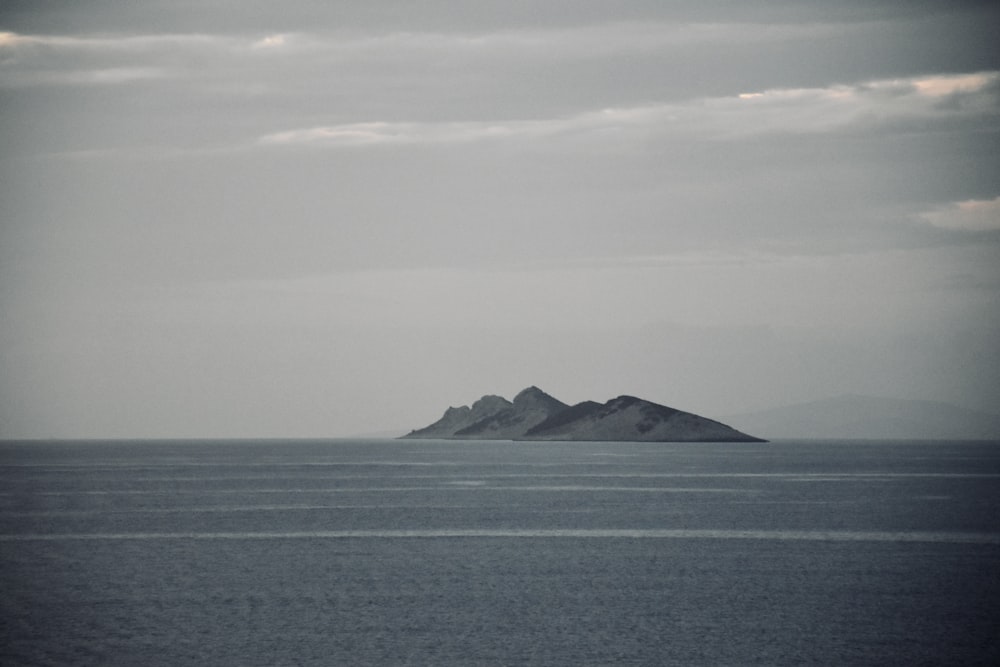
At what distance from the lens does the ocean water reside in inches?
1629

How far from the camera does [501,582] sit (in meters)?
57.1

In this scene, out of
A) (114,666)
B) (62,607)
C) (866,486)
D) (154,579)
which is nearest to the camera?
(114,666)

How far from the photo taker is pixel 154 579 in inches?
2301

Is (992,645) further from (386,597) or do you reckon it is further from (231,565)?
(231,565)

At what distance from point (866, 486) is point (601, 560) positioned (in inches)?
3492

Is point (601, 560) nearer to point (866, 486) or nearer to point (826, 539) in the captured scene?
point (826, 539)

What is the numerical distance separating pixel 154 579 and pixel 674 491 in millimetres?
86444

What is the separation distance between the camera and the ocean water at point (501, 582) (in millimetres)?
41375

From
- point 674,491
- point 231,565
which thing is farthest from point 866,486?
point 231,565

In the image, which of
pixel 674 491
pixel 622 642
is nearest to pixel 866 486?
pixel 674 491

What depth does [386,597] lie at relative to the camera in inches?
2062

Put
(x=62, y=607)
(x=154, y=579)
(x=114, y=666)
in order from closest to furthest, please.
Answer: (x=114, y=666)
(x=62, y=607)
(x=154, y=579)

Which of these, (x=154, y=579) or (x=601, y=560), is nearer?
(x=154, y=579)

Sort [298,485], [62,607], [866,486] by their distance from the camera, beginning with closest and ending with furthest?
[62,607] → [866,486] → [298,485]
